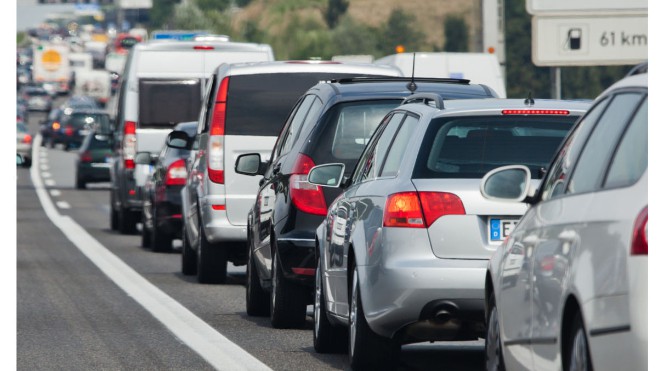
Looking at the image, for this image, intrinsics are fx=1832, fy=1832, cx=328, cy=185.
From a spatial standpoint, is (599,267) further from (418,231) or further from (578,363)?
(418,231)

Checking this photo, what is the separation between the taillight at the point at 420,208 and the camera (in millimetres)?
8961

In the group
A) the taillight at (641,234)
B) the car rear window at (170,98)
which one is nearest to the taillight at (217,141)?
the car rear window at (170,98)

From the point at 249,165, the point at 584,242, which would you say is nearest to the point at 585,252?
the point at 584,242

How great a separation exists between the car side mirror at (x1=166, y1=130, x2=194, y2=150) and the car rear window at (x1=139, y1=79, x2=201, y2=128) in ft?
18.1

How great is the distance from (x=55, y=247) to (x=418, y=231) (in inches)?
603

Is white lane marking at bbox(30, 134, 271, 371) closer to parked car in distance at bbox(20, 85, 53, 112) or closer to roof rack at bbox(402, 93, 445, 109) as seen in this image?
roof rack at bbox(402, 93, 445, 109)

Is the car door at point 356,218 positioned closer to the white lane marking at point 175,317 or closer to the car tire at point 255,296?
the white lane marking at point 175,317

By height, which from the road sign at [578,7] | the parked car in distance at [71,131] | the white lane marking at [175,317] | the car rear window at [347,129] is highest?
the road sign at [578,7]

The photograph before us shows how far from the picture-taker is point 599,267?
18.4 feet

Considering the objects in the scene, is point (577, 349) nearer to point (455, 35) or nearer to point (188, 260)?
point (188, 260)

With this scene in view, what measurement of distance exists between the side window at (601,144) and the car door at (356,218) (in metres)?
2.92

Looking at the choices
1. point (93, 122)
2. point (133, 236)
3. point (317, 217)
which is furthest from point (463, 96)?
point (93, 122)

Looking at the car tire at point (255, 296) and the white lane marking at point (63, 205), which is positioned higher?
the white lane marking at point (63, 205)
